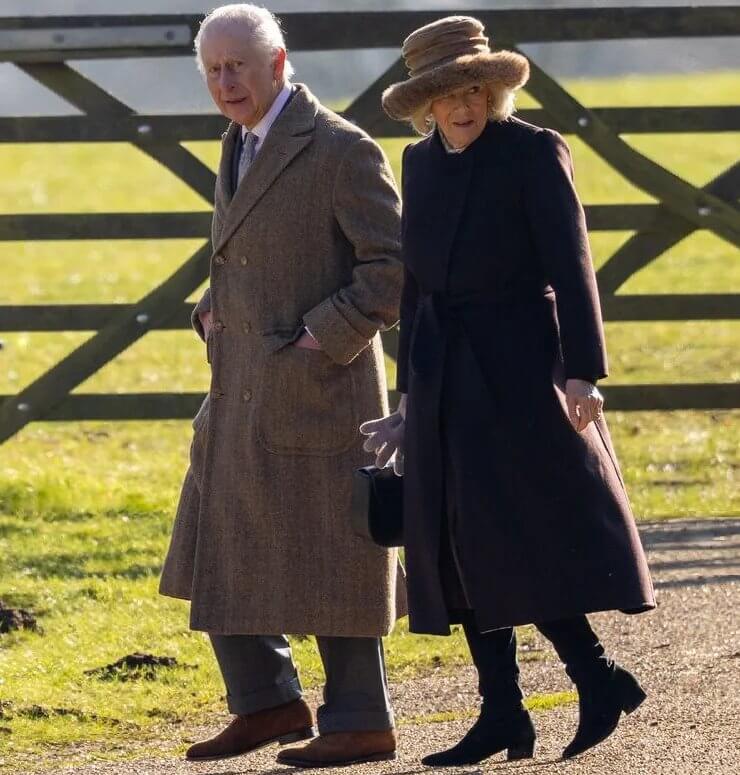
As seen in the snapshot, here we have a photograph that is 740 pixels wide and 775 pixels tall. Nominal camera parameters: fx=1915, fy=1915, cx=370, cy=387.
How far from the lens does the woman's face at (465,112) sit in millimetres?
4199

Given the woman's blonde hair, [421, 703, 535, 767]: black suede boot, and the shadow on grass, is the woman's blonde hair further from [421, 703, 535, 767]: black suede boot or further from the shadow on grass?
the shadow on grass

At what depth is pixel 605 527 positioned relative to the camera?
4164 mm

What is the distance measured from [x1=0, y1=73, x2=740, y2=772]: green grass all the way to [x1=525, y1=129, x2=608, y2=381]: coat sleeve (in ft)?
4.46

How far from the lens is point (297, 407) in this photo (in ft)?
14.9

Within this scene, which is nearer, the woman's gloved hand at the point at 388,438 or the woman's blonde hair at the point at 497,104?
the woman's blonde hair at the point at 497,104

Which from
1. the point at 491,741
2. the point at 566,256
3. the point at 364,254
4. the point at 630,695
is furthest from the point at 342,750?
the point at 566,256

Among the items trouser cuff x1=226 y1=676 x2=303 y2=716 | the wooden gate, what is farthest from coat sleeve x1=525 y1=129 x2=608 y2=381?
the wooden gate

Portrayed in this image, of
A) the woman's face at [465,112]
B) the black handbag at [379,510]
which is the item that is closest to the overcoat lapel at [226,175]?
the woman's face at [465,112]

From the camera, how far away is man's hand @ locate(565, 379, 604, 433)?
4082mm

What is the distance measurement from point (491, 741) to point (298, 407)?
899 mm

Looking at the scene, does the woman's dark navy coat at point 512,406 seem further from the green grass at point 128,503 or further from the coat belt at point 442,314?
the green grass at point 128,503

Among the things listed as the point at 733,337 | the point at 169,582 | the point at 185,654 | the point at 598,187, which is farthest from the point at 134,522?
the point at 598,187

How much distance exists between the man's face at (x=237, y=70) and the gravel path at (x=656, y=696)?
158 centimetres

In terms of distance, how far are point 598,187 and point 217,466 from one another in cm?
1859
